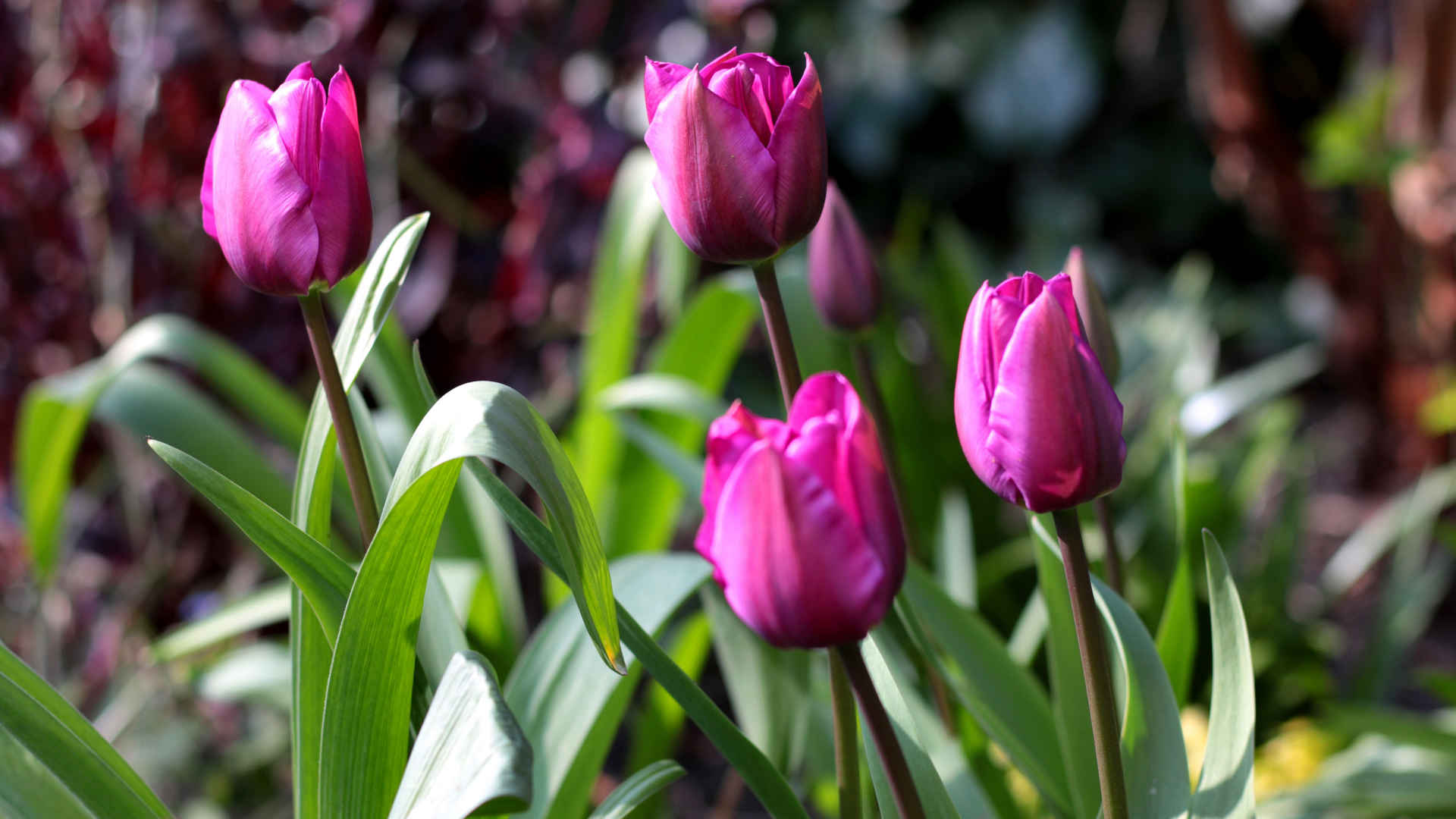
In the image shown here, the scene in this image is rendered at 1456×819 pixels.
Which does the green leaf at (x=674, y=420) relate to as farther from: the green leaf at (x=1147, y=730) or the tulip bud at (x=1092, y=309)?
the green leaf at (x=1147, y=730)

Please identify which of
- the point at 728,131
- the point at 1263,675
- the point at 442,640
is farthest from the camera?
the point at 1263,675

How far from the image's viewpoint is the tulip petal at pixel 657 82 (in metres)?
0.48

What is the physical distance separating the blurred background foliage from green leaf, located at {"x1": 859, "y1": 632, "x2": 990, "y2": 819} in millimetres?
422

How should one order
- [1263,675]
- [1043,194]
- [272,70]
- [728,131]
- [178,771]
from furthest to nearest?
1. [1043,194]
2. [272,70]
3. [178,771]
4. [1263,675]
5. [728,131]

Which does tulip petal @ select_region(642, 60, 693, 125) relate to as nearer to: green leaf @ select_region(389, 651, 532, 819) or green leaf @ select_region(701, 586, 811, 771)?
green leaf @ select_region(389, 651, 532, 819)

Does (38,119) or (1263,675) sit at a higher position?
(38,119)

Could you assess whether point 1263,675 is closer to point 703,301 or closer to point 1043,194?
point 703,301

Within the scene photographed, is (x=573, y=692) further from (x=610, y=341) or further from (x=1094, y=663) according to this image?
(x=610, y=341)

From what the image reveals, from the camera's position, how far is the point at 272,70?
5.00 ft

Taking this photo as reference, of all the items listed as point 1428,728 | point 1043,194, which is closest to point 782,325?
point 1428,728

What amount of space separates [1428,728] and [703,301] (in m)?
0.73

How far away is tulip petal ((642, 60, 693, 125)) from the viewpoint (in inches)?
18.8

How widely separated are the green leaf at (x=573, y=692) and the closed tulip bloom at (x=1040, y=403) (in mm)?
312

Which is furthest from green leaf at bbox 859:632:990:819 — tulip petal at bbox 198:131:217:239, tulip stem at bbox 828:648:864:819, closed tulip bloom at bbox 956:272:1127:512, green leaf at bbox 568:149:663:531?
green leaf at bbox 568:149:663:531
